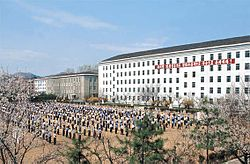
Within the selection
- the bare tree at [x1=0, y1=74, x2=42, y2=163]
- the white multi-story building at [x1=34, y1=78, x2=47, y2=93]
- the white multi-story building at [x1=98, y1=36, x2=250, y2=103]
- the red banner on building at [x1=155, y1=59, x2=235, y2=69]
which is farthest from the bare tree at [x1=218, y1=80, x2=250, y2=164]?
the white multi-story building at [x1=34, y1=78, x2=47, y2=93]

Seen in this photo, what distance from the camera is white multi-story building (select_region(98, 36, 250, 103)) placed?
39844mm

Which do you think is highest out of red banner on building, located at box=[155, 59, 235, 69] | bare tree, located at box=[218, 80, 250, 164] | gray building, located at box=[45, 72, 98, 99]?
red banner on building, located at box=[155, 59, 235, 69]

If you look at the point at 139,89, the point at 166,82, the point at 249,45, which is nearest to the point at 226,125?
the point at 249,45

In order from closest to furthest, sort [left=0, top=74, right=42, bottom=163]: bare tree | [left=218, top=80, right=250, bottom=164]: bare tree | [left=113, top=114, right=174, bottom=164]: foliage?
[left=113, top=114, right=174, bottom=164]: foliage < [left=0, top=74, right=42, bottom=163]: bare tree < [left=218, top=80, right=250, bottom=164]: bare tree

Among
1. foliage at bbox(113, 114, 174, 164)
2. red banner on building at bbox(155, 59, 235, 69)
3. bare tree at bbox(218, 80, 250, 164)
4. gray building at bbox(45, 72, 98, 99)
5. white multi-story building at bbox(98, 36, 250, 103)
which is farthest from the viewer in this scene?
gray building at bbox(45, 72, 98, 99)

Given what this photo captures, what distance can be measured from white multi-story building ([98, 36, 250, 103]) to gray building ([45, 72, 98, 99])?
10.9 metres

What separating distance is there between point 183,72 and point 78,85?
37120mm

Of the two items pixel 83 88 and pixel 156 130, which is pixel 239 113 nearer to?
pixel 156 130

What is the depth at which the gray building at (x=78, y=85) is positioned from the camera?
74938 millimetres

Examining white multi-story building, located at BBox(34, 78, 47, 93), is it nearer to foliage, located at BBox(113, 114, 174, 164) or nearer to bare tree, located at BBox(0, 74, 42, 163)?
bare tree, located at BBox(0, 74, 42, 163)

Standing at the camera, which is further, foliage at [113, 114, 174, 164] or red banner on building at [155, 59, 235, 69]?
red banner on building at [155, 59, 235, 69]

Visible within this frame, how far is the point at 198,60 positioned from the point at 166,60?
22.4 ft

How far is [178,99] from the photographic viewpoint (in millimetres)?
46000

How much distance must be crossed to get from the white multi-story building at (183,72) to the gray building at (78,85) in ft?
35.6
